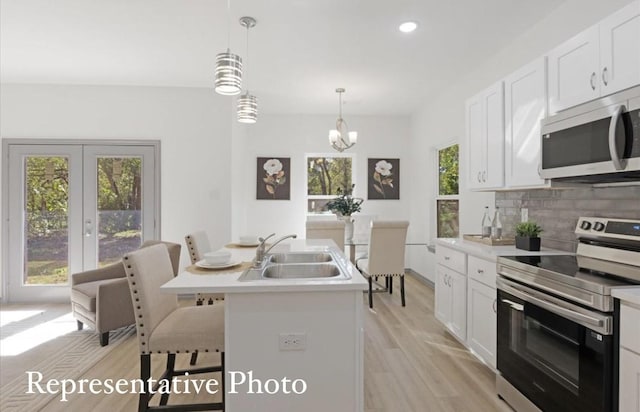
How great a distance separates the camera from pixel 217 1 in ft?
8.40

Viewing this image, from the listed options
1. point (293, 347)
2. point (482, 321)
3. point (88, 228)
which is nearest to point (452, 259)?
point (482, 321)

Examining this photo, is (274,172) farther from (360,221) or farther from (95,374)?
(95,374)

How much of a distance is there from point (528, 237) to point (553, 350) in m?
0.95

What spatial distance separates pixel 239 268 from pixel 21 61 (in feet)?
12.1

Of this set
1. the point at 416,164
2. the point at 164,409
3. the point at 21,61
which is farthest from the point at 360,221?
the point at 21,61

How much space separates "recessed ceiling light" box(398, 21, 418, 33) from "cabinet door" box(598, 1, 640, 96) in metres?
1.33

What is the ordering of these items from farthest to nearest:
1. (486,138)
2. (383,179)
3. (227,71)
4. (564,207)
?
(383,179)
(486,138)
(564,207)
(227,71)

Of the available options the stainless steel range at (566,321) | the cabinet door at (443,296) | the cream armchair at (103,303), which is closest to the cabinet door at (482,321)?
the stainless steel range at (566,321)

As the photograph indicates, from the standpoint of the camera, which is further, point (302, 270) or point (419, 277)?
point (419, 277)

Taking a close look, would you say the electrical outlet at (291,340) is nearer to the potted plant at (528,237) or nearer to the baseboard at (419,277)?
the potted plant at (528,237)

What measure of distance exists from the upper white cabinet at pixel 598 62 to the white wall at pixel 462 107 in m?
0.47

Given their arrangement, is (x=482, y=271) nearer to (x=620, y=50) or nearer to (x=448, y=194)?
(x=620, y=50)

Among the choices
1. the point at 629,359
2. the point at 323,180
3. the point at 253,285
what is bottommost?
the point at 629,359

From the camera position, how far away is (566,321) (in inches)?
65.1
